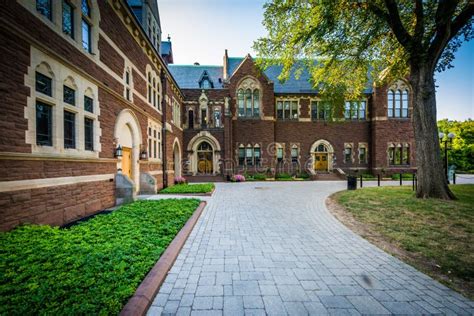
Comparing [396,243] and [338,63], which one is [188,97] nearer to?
[338,63]

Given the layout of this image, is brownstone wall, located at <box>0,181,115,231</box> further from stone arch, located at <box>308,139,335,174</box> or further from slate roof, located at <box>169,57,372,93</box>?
stone arch, located at <box>308,139,335,174</box>

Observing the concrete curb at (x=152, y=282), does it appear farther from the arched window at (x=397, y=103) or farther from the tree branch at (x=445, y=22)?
the arched window at (x=397, y=103)

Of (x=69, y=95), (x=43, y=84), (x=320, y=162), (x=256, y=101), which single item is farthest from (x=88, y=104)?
(x=320, y=162)

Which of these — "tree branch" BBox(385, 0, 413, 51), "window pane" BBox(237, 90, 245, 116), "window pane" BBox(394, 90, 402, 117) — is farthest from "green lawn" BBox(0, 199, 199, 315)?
"window pane" BBox(394, 90, 402, 117)

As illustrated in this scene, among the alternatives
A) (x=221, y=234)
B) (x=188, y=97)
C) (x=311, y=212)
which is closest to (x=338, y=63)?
(x=311, y=212)

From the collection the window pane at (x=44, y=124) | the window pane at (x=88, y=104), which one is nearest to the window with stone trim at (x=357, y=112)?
the window pane at (x=88, y=104)

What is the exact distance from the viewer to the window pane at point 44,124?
496 cm

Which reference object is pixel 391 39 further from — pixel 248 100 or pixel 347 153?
pixel 347 153

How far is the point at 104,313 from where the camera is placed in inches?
86.7

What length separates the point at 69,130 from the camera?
6.08 m

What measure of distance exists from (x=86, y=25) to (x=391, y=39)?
13.8m

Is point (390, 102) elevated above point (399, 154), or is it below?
above

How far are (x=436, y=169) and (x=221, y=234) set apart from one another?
9695mm

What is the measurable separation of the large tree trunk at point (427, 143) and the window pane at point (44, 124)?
528 inches
